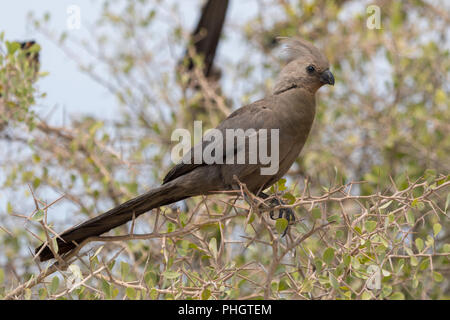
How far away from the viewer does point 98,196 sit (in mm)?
4762

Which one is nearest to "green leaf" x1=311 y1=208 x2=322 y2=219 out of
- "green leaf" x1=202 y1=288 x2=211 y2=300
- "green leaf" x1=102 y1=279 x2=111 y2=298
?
"green leaf" x1=202 y1=288 x2=211 y2=300

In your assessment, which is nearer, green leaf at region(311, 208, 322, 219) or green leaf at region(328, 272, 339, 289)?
green leaf at region(328, 272, 339, 289)

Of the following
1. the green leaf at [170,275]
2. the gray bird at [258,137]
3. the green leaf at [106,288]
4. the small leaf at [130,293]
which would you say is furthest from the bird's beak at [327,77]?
the green leaf at [106,288]

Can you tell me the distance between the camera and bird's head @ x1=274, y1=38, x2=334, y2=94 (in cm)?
417

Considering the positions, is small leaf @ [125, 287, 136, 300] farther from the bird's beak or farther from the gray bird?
the bird's beak

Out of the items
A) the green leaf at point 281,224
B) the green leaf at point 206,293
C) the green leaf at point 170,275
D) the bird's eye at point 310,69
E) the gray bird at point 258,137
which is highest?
the bird's eye at point 310,69

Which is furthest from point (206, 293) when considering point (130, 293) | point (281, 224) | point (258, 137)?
point (258, 137)

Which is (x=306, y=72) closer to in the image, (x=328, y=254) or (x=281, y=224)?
(x=281, y=224)

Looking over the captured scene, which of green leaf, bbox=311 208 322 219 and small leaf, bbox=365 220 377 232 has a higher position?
green leaf, bbox=311 208 322 219

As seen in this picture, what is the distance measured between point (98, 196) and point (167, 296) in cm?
185

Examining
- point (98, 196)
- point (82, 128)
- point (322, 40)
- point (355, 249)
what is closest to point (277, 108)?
point (355, 249)

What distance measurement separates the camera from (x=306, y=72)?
13.8 ft

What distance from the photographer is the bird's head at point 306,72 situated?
417 cm

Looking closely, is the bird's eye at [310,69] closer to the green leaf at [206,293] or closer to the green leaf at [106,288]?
the green leaf at [206,293]
